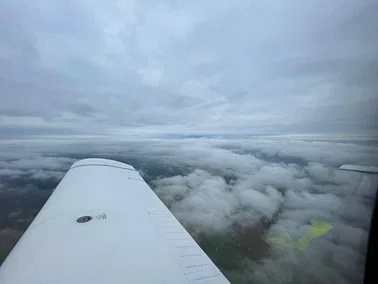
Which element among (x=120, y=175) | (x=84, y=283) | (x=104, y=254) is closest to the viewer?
(x=84, y=283)

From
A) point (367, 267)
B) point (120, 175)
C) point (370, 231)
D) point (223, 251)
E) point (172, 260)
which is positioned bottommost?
point (223, 251)

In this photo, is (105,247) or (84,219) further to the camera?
(84,219)

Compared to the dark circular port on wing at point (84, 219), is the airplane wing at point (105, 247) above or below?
below

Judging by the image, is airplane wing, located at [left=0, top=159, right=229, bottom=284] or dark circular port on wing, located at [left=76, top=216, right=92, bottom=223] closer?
airplane wing, located at [left=0, top=159, right=229, bottom=284]

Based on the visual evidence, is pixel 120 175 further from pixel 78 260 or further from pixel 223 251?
pixel 223 251

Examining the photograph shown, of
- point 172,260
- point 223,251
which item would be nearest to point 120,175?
point 172,260

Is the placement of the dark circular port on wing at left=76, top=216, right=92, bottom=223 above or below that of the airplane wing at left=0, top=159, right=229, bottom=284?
above

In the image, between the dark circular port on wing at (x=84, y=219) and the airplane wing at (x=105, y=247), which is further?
the dark circular port on wing at (x=84, y=219)

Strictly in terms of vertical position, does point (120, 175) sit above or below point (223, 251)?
above
